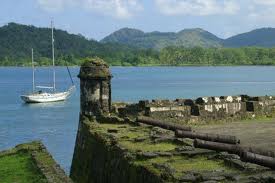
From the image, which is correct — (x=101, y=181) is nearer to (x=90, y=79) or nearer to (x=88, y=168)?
(x=88, y=168)

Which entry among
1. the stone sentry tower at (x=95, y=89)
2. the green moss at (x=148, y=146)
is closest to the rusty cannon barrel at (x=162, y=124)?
the green moss at (x=148, y=146)

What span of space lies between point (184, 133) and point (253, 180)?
17.5 feet

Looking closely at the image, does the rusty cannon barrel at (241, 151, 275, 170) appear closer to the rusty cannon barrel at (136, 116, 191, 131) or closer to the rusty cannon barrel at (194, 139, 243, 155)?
the rusty cannon barrel at (194, 139, 243, 155)

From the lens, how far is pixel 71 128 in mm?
57469

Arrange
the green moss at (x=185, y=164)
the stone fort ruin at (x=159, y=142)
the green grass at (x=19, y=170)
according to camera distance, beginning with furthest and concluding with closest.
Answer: the green grass at (x=19, y=170) < the green moss at (x=185, y=164) < the stone fort ruin at (x=159, y=142)

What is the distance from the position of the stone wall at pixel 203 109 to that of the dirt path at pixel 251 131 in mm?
1011

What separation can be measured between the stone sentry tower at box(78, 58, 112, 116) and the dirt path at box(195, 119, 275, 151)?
153 inches

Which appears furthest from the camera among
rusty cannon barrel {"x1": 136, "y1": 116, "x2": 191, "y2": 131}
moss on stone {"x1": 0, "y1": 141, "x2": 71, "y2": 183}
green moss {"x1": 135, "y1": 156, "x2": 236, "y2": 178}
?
rusty cannon barrel {"x1": 136, "y1": 116, "x2": 191, "y2": 131}

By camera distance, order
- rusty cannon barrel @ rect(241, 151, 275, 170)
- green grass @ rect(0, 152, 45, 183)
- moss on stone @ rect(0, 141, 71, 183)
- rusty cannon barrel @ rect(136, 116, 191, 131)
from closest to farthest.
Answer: rusty cannon barrel @ rect(241, 151, 275, 170) → moss on stone @ rect(0, 141, 71, 183) → green grass @ rect(0, 152, 45, 183) → rusty cannon barrel @ rect(136, 116, 191, 131)

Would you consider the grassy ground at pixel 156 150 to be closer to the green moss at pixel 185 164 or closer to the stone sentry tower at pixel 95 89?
→ the green moss at pixel 185 164

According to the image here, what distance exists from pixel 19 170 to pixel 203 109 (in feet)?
29.6

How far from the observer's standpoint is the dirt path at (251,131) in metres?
16.6

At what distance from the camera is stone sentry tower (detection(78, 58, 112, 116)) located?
74.4 ft

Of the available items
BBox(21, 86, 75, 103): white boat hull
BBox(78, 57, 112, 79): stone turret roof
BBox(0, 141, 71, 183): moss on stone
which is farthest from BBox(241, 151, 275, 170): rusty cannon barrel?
BBox(21, 86, 75, 103): white boat hull
